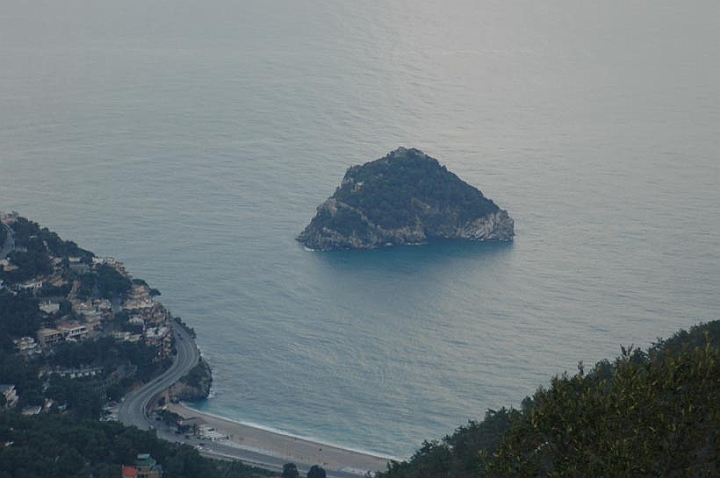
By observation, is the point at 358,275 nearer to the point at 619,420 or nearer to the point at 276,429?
the point at 276,429

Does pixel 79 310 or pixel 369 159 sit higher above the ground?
pixel 369 159

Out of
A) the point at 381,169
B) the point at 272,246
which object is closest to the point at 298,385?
the point at 272,246

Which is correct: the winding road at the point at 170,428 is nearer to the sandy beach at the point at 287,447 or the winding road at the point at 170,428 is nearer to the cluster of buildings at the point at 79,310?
the sandy beach at the point at 287,447

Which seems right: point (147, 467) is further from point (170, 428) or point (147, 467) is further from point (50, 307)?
point (50, 307)

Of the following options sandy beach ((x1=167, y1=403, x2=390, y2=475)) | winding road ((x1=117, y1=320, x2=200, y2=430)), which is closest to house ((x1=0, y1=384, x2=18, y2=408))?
winding road ((x1=117, y1=320, x2=200, y2=430))

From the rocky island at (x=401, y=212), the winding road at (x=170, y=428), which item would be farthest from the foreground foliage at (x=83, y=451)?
the rocky island at (x=401, y=212)

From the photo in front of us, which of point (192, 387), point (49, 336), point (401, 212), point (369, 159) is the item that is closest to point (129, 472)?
point (192, 387)

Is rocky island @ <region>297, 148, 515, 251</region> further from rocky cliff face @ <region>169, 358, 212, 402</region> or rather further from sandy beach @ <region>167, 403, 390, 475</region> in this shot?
sandy beach @ <region>167, 403, 390, 475</region>
